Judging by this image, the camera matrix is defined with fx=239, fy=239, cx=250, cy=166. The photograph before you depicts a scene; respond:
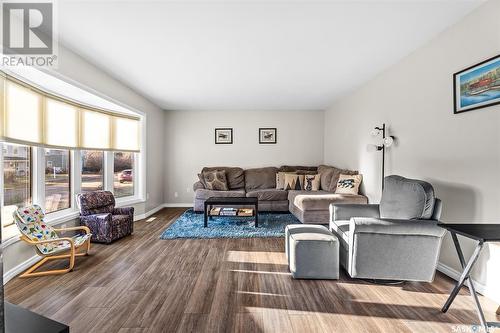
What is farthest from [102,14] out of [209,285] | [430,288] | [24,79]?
[430,288]

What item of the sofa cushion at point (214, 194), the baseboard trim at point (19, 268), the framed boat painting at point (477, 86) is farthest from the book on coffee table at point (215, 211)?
the framed boat painting at point (477, 86)

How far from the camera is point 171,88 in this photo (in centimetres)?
433

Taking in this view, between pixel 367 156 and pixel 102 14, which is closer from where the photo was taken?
pixel 102 14

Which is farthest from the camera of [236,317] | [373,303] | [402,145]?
[402,145]

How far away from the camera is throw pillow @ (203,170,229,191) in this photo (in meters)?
5.48

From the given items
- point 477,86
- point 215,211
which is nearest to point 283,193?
point 215,211

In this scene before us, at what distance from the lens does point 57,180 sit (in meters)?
3.48

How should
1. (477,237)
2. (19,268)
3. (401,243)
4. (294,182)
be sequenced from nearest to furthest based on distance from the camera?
(477,237) → (401,243) → (19,268) → (294,182)

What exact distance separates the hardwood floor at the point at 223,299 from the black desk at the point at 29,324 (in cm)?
129

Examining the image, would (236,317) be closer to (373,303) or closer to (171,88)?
(373,303)

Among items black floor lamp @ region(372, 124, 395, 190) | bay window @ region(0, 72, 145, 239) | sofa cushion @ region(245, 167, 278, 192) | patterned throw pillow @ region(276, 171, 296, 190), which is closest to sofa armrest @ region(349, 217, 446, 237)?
black floor lamp @ region(372, 124, 395, 190)

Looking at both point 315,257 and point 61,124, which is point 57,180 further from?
point 315,257

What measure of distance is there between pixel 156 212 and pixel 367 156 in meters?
4.55

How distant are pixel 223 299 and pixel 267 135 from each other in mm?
4627
